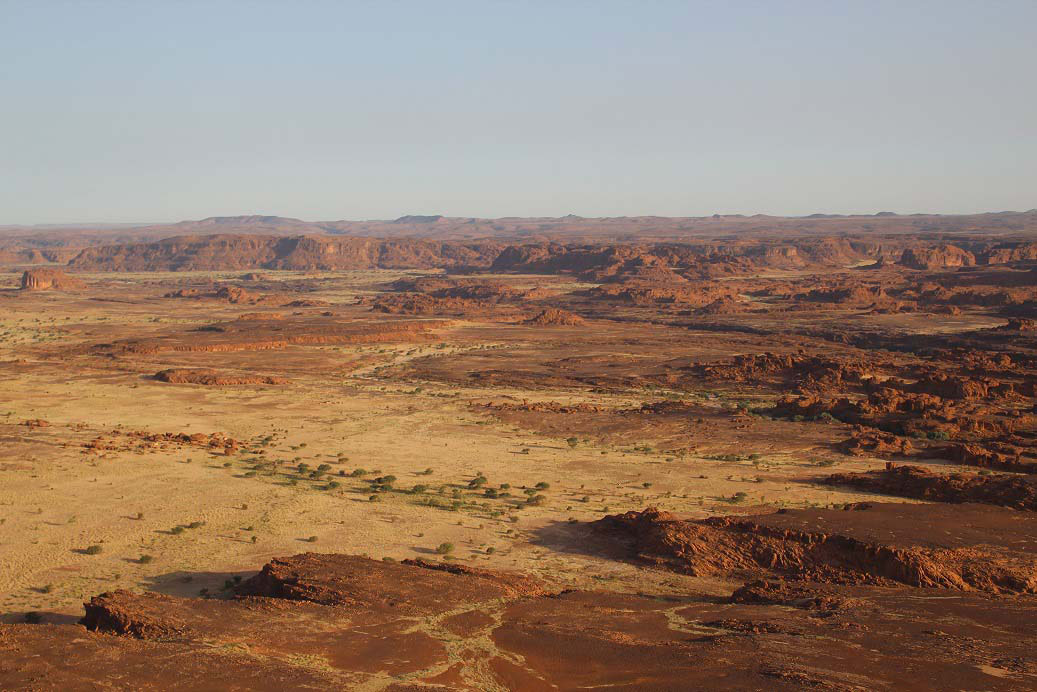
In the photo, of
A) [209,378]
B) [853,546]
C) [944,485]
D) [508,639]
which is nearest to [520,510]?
[853,546]

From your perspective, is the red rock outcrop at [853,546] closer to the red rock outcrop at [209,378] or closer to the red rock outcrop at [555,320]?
the red rock outcrop at [209,378]

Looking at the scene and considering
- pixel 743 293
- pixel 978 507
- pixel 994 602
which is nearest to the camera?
pixel 994 602

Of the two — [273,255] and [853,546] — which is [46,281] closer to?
[273,255]

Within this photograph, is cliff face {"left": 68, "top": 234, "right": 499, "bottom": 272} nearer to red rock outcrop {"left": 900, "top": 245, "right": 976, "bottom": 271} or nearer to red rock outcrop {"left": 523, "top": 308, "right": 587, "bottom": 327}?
red rock outcrop {"left": 900, "top": 245, "right": 976, "bottom": 271}

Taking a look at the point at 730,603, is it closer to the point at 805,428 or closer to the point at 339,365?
the point at 805,428

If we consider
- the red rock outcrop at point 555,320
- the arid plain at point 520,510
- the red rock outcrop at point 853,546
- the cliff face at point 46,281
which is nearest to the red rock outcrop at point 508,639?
the arid plain at point 520,510

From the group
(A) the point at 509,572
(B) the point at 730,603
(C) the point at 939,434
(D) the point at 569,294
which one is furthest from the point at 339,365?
(D) the point at 569,294
